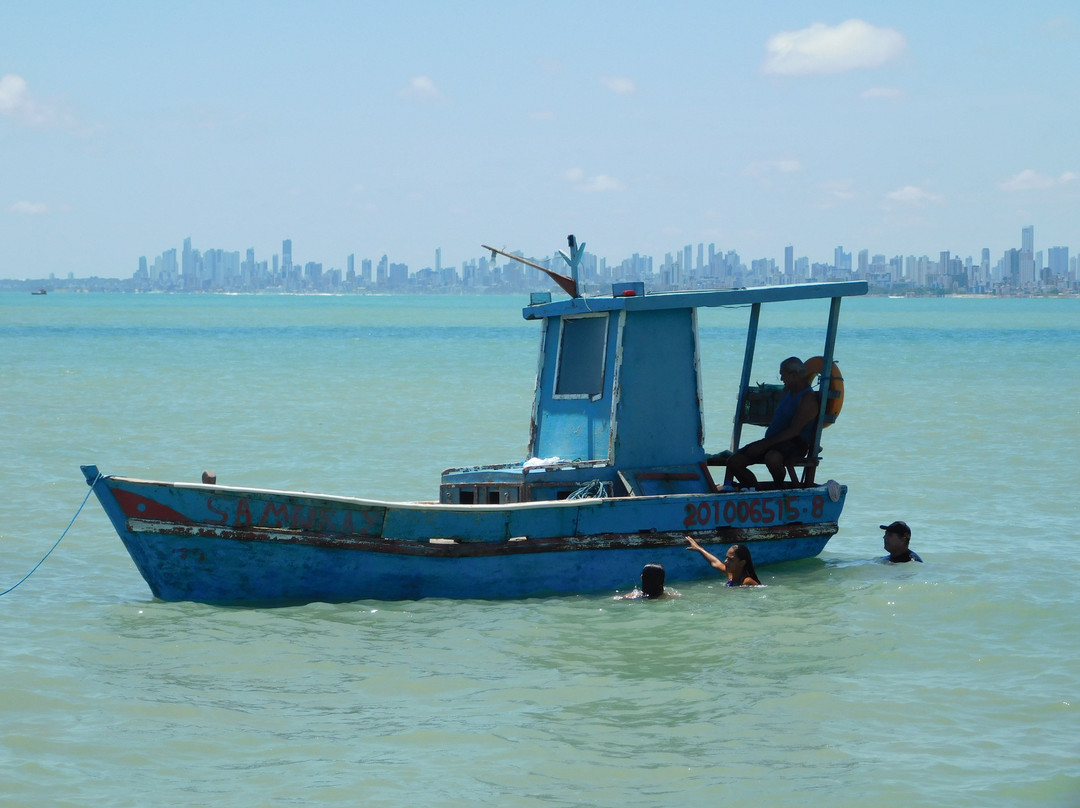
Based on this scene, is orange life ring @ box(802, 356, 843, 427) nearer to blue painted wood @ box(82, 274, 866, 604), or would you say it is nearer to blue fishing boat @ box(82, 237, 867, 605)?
blue fishing boat @ box(82, 237, 867, 605)

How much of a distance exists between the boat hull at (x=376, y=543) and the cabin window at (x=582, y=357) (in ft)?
5.27

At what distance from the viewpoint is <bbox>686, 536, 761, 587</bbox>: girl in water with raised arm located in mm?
13320

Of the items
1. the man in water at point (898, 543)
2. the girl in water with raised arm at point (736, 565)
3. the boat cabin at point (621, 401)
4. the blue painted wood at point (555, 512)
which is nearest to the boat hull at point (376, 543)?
the blue painted wood at point (555, 512)

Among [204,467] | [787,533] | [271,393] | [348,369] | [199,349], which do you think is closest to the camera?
[787,533]

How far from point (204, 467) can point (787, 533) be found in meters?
13.5

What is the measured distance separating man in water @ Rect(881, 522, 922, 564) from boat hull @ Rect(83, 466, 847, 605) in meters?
2.79

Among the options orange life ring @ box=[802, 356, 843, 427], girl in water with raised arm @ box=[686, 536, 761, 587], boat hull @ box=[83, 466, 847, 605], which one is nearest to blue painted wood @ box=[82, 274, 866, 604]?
boat hull @ box=[83, 466, 847, 605]

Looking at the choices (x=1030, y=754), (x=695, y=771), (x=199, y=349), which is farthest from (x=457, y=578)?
(x=199, y=349)

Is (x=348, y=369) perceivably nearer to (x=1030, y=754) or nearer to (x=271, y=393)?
(x=271, y=393)

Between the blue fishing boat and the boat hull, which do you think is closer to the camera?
the boat hull

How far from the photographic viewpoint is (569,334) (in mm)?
14336

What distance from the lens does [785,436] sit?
14.3 meters

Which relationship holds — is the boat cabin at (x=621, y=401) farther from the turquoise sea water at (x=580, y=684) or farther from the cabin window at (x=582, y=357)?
the turquoise sea water at (x=580, y=684)

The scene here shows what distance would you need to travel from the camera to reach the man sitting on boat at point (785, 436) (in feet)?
47.0
